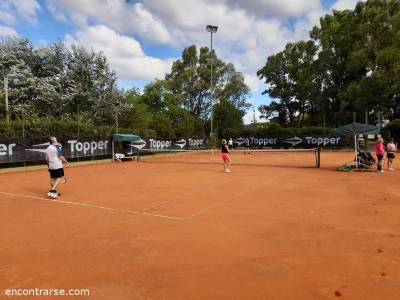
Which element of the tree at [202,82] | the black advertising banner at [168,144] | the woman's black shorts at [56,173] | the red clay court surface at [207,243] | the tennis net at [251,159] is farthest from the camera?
the tree at [202,82]

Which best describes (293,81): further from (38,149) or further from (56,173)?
(56,173)

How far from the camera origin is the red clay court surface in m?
4.94

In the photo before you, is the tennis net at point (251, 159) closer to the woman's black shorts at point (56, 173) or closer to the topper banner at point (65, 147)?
the topper banner at point (65, 147)

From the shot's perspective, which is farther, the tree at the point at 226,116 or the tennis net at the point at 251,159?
the tree at the point at 226,116

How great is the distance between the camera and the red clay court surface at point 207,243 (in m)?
4.94

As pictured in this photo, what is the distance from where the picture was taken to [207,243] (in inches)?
265

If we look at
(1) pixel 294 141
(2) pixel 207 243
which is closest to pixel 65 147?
(2) pixel 207 243

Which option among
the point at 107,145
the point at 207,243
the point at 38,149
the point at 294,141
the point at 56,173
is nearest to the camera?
the point at 207,243

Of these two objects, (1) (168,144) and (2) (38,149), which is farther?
(1) (168,144)

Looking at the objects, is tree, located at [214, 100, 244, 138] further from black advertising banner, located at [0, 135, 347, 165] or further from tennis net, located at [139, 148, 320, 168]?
tennis net, located at [139, 148, 320, 168]

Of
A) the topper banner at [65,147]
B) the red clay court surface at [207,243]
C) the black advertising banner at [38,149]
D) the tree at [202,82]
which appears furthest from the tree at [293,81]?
the red clay court surface at [207,243]

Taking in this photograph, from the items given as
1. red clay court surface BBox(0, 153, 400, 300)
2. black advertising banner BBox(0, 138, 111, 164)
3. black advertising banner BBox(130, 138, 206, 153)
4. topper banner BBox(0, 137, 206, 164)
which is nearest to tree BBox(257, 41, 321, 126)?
black advertising banner BBox(130, 138, 206, 153)

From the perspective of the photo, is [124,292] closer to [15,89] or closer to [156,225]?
[156,225]

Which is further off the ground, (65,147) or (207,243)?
(65,147)
